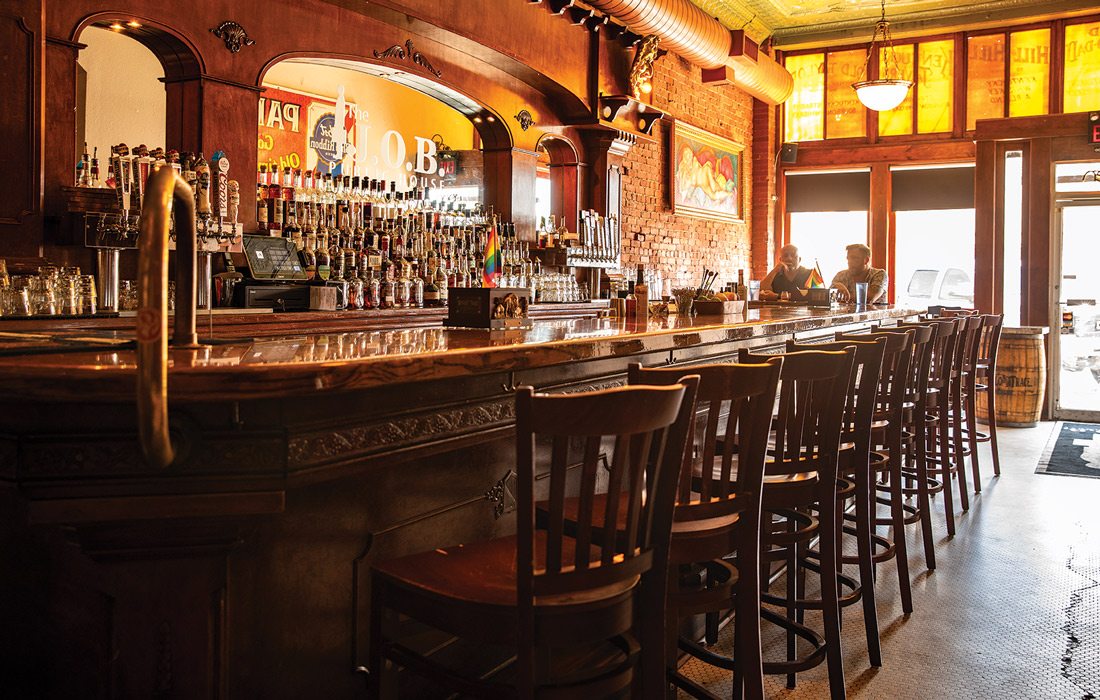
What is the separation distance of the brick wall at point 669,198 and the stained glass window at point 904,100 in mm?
1628

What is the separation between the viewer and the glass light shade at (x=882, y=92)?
330 inches

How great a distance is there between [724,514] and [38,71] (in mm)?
3416

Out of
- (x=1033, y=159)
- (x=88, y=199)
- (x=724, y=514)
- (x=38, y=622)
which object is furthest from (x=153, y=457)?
(x=1033, y=159)

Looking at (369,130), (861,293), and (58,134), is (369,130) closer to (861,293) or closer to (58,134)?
(861,293)

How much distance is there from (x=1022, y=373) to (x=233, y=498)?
8.12m

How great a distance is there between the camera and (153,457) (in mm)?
1455

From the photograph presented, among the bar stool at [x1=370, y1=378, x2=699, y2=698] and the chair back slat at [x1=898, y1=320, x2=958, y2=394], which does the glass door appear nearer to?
the chair back slat at [x1=898, y1=320, x2=958, y2=394]

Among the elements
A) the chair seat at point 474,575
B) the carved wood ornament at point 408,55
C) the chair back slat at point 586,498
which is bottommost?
the chair seat at point 474,575

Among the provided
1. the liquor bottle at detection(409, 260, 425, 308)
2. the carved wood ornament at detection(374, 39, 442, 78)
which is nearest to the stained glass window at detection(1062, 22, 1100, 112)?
the carved wood ornament at detection(374, 39, 442, 78)

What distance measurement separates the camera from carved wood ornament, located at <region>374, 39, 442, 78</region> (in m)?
5.76

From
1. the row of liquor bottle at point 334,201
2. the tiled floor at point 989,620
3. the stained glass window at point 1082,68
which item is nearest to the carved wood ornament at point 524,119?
the row of liquor bottle at point 334,201

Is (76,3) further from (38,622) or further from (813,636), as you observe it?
(813,636)

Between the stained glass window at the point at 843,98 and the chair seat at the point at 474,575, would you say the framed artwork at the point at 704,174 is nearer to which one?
the stained glass window at the point at 843,98

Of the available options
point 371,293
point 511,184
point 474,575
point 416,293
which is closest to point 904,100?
point 511,184
